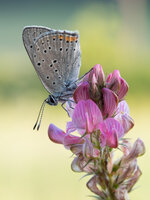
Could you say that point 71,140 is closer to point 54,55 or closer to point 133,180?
point 133,180

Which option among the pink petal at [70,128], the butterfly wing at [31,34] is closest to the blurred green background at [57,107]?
the butterfly wing at [31,34]

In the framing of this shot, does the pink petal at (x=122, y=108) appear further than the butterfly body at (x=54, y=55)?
No

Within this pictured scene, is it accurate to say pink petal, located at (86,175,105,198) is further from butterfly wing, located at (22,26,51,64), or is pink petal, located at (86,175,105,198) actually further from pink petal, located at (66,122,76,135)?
butterfly wing, located at (22,26,51,64)

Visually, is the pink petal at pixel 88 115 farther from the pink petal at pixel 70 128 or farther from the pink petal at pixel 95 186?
the pink petal at pixel 95 186

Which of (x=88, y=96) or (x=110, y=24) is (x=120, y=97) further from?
(x=110, y=24)

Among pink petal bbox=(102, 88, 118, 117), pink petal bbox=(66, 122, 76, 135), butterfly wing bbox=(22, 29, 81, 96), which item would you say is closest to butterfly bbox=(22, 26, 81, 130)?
butterfly wing bbox=(22, 29, 81, 96)

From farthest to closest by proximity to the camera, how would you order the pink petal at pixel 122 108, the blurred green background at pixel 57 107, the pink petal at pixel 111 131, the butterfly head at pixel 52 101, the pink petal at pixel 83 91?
the blurred green background at pixel 57 107
the butterfly head at pixel 52 101
the pink petal at pixel 122 108
the pink petal at pixel 83 91
the pink petal at pixel 111 131
